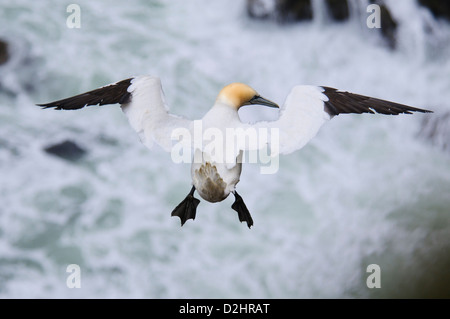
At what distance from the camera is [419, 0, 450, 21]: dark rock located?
8523mm

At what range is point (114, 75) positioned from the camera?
7656mm

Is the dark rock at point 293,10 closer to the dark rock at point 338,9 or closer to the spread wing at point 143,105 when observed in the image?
the dark rock at point 338,9

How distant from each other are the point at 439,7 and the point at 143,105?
6220mm

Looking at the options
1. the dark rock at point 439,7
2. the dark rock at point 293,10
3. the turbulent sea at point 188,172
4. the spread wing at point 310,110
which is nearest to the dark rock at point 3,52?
the turbulent sea at point 188,172

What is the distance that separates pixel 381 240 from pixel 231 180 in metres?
3.41

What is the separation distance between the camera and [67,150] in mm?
6852

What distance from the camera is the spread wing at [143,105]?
9.84 ft

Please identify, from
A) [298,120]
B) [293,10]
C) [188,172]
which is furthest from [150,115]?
[293,10]

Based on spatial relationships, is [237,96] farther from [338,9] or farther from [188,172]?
[338,9]

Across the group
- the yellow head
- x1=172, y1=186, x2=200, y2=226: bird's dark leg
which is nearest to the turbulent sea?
→ x1=172, y1=186, x2=200, y2=226: bird's dark leg

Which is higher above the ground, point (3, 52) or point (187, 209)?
point (3, 52)

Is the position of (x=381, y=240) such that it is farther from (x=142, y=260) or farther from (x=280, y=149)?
(x=280, y=149)

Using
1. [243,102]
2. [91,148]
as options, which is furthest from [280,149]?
[91,148]

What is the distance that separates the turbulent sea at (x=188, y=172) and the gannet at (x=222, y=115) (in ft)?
8.22
